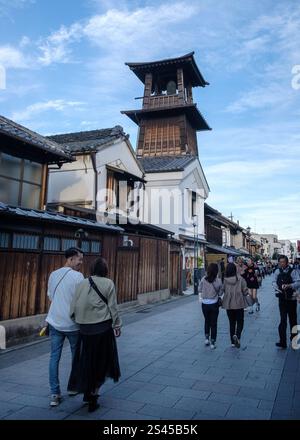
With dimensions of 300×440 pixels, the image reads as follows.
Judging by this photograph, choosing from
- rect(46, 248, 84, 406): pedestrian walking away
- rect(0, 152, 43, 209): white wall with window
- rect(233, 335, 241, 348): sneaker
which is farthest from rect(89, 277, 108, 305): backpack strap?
rect(0, 152, 43, 209): white wall with window

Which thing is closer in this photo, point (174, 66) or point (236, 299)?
point (236, 299)

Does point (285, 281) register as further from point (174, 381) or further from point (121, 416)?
point (121, 416)

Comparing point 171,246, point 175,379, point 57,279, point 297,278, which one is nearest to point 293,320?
point 297,278

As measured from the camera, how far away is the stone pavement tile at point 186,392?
5.06m

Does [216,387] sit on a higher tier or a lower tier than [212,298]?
lower

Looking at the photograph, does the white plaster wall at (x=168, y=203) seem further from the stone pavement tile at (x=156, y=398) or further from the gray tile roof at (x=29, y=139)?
the stone pavement tile at (x=156, y=398)

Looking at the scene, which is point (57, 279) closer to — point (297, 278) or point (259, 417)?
point (259, 417)

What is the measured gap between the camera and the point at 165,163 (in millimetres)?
25406

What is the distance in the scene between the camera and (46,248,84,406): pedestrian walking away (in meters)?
4.72

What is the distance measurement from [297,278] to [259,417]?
14.2ft

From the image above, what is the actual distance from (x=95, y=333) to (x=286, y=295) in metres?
4.98

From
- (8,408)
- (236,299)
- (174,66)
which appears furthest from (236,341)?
(174,66)

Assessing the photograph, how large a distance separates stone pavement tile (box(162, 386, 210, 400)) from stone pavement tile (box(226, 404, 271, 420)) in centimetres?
53

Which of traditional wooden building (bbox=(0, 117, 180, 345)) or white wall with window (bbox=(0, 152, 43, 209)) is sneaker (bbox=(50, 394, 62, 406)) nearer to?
traditional wooden building (bbox=(0, 117, 180, 345))
